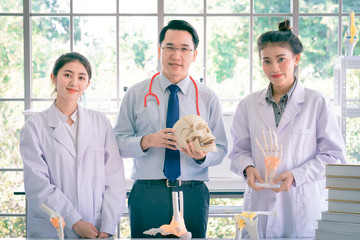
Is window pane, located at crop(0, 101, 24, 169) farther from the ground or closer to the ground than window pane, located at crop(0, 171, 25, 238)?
farther from the ground

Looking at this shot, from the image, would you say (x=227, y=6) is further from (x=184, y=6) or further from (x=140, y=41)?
(x=140, y=41)

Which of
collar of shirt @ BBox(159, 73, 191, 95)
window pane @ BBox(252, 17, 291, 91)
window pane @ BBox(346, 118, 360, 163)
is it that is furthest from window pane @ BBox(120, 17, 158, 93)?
collar of shirt @ BBox(159, 73, 191, 95)

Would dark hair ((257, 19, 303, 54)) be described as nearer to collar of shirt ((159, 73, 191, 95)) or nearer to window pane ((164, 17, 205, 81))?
collar of shirt ((159, 73, 191, 95))

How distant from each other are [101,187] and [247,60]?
3153mm

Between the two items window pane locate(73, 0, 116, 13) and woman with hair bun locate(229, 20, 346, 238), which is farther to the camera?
window pane locate(73, 0, 116, 13)

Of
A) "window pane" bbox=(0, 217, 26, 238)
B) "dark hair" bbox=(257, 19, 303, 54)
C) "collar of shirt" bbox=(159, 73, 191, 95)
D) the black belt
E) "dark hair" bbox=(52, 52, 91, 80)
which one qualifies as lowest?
"window pane" bbox=(0, 217, 26, 238)

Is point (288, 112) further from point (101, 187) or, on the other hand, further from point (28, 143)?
point (28, 143)

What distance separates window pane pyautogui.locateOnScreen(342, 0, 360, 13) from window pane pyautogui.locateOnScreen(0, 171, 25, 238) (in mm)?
3841

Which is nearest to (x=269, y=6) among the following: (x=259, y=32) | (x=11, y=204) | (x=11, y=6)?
(x=259, y=32)

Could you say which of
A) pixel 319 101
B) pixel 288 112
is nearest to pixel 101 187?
pixel 288 112

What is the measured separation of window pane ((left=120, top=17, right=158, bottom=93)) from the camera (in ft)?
16.4

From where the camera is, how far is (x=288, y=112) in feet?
7.34

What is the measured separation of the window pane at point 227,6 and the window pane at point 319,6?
1.90 feet

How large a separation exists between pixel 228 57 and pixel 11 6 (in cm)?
232
